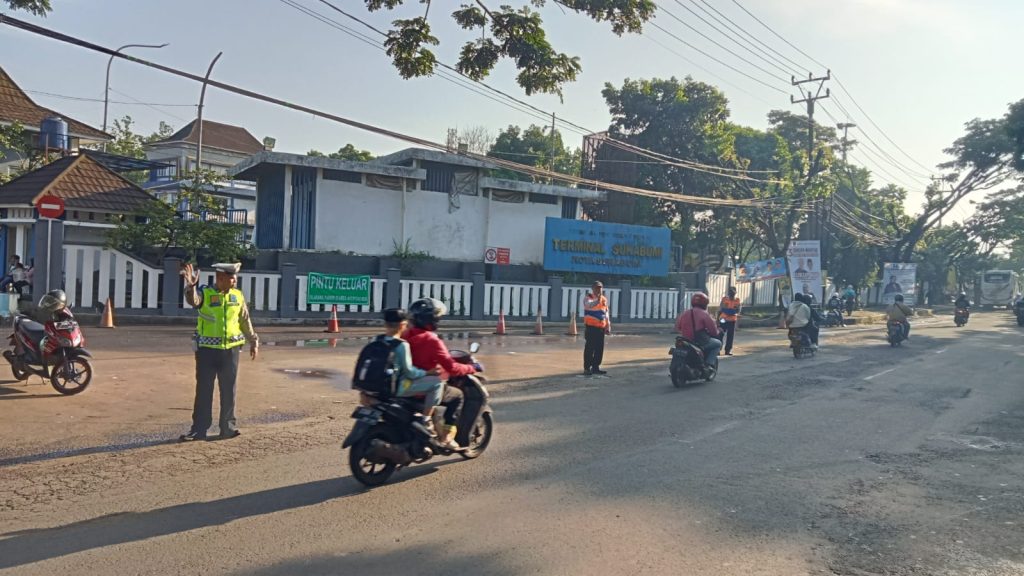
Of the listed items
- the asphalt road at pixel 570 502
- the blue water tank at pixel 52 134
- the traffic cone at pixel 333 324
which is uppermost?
the blue water tank at pixel 52 134

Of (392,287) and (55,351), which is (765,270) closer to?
(392,287)

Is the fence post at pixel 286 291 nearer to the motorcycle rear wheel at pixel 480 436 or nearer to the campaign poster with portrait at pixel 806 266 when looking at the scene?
the motorcycle rear wheel at pixel 480 436

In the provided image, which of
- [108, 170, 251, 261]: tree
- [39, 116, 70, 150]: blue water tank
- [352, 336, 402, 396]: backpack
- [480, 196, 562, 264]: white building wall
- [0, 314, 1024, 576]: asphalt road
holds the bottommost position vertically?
[0, 314, 1024, 576]: asphalt road

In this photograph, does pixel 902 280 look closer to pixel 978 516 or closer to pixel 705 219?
pixel 705 219

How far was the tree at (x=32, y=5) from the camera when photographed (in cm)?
995

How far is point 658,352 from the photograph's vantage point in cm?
1800

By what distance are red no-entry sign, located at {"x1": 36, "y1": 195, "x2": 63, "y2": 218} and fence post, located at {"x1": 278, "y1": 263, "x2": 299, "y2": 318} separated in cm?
515

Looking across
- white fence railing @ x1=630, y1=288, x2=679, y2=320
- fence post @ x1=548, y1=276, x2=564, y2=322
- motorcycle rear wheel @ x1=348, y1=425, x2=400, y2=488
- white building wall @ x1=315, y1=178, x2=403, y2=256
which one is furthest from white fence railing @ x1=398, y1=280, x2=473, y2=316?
motorcycle rear wheel @ x1=348, y1=425, x2=400, y2=488

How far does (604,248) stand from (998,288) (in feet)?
178

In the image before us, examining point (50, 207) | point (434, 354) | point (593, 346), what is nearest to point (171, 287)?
point (50, 207)

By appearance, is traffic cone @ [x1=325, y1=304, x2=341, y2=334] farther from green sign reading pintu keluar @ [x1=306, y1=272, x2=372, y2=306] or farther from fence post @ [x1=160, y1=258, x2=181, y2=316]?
fence post @ [x1=160, y1=258, x2=181, y2=316]

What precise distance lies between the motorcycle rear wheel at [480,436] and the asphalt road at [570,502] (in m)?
0.19

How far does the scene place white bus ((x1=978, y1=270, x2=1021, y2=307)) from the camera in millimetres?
64500

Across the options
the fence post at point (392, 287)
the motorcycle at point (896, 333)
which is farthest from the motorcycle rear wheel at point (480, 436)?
the motorcycle at point (896, 333)
